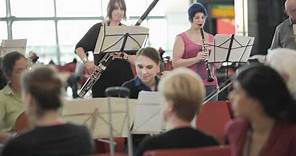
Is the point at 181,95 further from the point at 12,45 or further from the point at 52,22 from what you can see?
the point at 52,22

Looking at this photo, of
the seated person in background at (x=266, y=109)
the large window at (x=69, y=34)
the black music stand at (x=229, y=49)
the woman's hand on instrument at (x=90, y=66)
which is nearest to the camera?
the seated person in background at (x=266, y=109)

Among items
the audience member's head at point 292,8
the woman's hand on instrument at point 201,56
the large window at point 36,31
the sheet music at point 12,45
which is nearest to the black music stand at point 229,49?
the woman's hand on instrument at point 201,56

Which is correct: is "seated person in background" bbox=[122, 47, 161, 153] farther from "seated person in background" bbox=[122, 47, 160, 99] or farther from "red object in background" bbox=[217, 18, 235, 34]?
"red object in background" bbox=[217, 18, 235, 34]

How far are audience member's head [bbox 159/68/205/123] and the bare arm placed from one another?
2723 millimetres

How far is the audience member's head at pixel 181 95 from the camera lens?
252 cm

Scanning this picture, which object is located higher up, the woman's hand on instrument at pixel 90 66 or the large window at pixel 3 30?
the large window at pixel 3 30

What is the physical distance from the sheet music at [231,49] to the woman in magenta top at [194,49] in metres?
0.09

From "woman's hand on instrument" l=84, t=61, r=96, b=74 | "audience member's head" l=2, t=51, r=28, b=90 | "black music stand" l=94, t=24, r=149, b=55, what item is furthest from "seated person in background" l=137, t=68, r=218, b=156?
"woman's hand on instrument" l=84, t=61, r=96, b=74

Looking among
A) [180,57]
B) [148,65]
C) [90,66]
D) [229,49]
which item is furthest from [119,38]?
[229,49]

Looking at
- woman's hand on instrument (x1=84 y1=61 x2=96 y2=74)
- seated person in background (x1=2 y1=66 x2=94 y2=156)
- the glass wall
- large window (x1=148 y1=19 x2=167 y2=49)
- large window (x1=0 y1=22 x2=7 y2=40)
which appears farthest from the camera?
large window (x1=148 y1=19 x2=167 y2=49)

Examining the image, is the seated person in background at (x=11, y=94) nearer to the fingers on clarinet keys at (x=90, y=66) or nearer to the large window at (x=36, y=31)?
the fingers on clarinet keys at (x=90, y=66)

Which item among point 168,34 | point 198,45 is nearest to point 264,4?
point 168,34

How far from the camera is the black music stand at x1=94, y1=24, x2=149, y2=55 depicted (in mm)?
5141

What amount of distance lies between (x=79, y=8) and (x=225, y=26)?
269 cm
